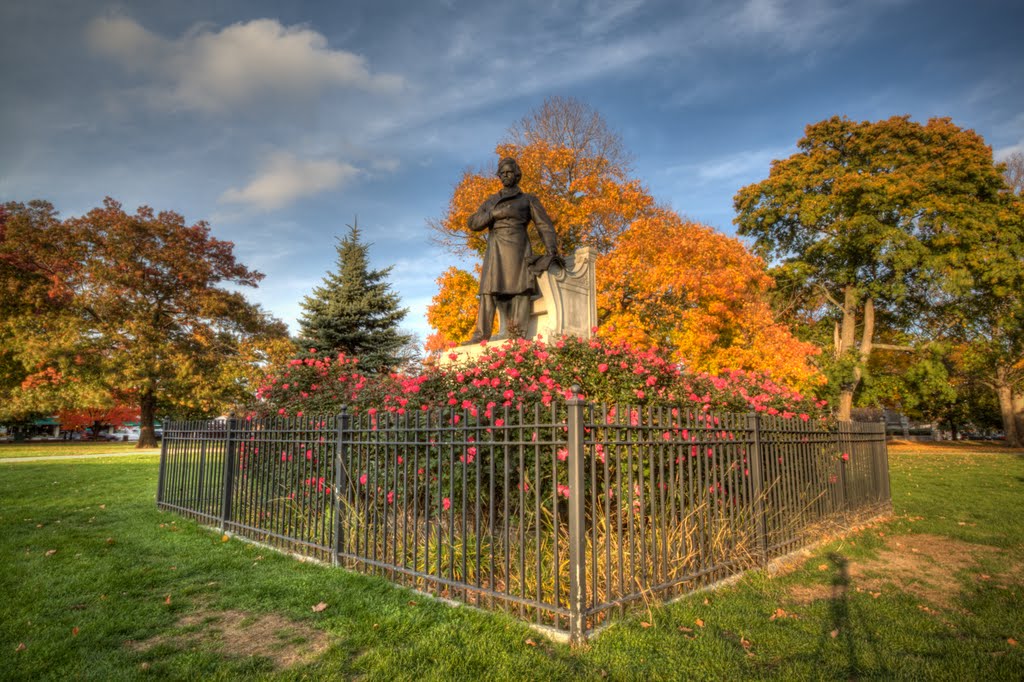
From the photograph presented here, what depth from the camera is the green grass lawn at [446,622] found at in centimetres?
301

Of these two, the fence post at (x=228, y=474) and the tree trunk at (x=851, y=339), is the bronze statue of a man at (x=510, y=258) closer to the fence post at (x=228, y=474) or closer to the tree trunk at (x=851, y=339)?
the fence post at (x=228, y=474)

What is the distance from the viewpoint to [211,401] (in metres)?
22.9

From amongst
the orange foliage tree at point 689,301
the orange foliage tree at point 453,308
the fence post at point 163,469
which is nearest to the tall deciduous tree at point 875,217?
the orange foliage tree at point 689,301

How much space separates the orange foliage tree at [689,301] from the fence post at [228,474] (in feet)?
36.1

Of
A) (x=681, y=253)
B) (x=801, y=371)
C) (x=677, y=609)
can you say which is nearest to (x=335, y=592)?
(x=677, y=609)

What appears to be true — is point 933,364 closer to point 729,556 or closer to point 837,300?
point 837,300

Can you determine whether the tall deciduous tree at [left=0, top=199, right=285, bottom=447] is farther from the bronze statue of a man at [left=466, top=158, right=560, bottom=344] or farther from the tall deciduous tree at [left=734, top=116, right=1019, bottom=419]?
the tall deciduous tree at [left=734, top=116, right=1019, bottom=419]

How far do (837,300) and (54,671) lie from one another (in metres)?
29.0

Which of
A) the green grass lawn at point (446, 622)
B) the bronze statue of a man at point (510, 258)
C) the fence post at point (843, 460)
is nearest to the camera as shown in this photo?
the green grass lawn at point (446, 622)

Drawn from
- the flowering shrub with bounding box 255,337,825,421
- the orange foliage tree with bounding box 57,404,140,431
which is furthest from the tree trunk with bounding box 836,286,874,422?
the orange foliage tree with bounding box 57,404,140,431

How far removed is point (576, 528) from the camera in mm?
3373

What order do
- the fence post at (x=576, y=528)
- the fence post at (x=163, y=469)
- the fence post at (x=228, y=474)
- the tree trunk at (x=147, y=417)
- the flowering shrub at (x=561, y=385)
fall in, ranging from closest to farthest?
the fence post at (x=576, y=528), the flowering shrub at (x=561, y=385), the fence post at (x=228, y=474), the fence post at (x=163, y=469), the tree trunk at (x=147, y=417)

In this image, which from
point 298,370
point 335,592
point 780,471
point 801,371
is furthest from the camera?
point 801,371

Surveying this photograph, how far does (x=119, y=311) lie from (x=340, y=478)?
23852 millimetres
